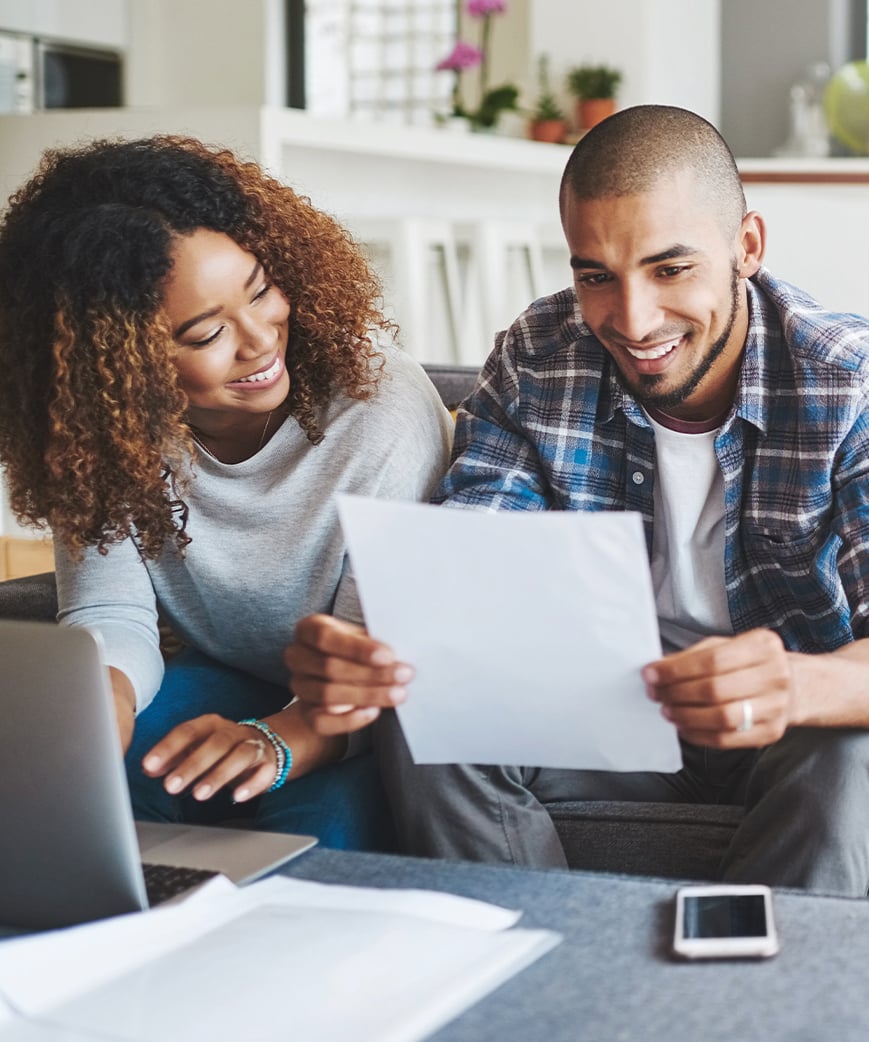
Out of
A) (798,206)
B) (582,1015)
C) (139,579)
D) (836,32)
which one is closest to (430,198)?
(798,206)

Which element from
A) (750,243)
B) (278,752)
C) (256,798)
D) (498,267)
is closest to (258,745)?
(278,752)

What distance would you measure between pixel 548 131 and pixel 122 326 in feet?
13.7

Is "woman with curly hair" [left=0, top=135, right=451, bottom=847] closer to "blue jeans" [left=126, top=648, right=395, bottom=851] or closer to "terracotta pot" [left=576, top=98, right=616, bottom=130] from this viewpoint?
"blue jeans" [left=126, top=648, right=395, bottom=851]

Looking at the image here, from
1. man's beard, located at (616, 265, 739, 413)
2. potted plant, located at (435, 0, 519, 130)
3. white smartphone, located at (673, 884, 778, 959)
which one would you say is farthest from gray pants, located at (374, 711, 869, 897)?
potted plant, located at (435, 0, 519, 130)

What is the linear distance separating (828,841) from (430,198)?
4116mm

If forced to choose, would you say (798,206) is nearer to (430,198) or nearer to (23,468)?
(430,198)

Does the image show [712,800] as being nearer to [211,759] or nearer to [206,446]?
[211,759]

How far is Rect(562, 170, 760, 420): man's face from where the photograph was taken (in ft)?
5.00

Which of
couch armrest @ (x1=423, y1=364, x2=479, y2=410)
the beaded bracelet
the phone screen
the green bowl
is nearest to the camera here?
the phone screen

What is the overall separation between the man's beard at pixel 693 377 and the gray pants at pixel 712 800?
1.25 feet

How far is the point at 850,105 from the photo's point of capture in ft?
19.5

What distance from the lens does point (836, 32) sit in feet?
20.4

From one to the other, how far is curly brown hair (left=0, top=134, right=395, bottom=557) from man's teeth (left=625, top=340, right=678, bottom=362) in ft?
1.13

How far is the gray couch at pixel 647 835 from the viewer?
155 cm
